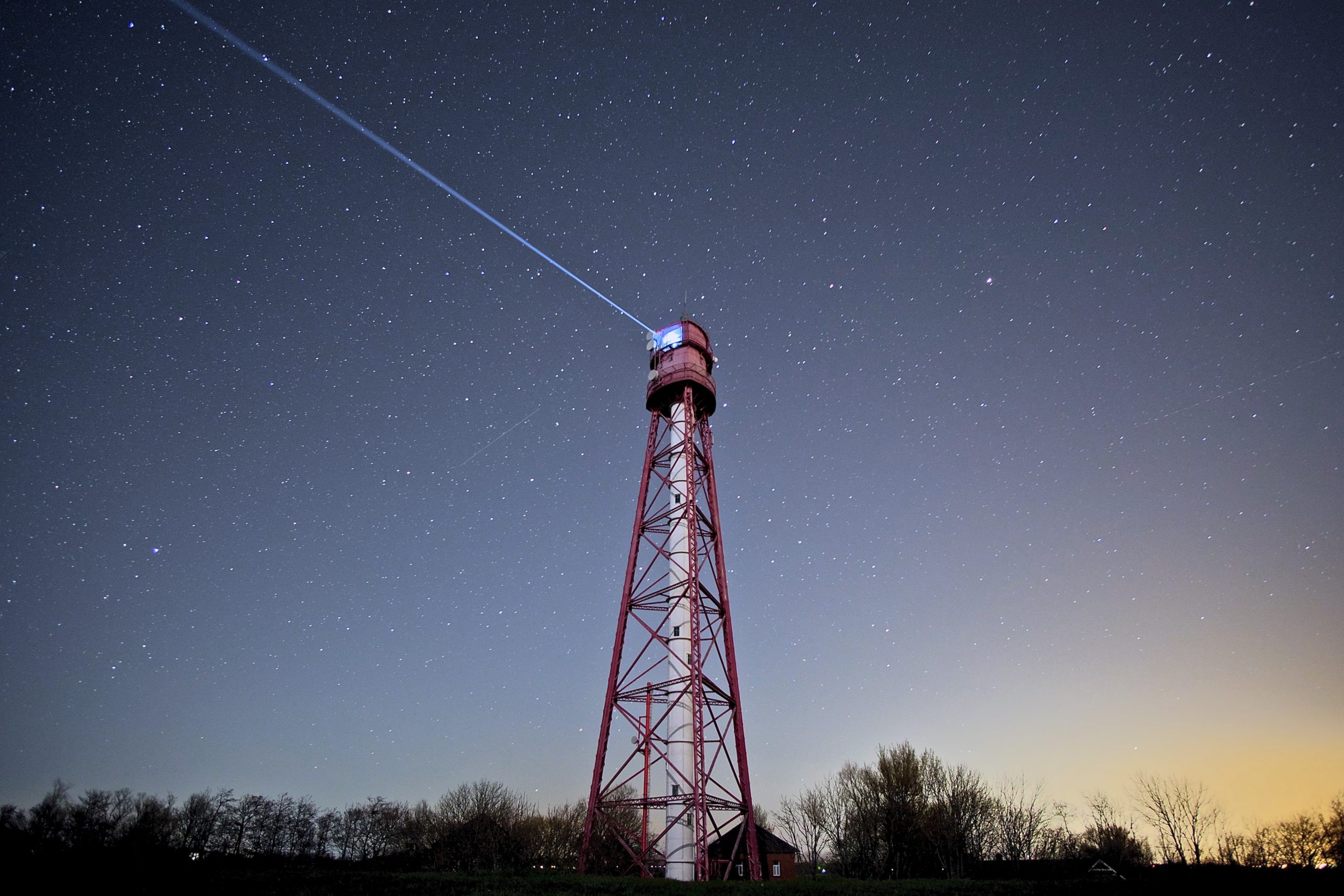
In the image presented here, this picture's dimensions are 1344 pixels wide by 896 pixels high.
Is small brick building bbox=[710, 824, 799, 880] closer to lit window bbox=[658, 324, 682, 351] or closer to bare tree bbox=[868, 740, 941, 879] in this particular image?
bare tree bbox=[868, 740, 941, 879]

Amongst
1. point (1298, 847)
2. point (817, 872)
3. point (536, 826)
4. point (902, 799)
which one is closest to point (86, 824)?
point (536, 826)

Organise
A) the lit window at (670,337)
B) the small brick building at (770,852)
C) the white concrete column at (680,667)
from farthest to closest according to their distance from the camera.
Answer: the small brick building at (770,852) < the lit window at (670,337) < the white concrete column at (680,667)

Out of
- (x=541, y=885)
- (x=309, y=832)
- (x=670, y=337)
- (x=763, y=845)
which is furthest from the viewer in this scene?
(x=309, y=832)

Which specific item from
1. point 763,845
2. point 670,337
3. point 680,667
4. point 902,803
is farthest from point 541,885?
point 902,803

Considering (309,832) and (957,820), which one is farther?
(309,832)

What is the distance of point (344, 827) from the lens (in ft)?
251

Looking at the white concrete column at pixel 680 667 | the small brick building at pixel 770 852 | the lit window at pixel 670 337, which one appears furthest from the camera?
the small brick building at pixel 770 852

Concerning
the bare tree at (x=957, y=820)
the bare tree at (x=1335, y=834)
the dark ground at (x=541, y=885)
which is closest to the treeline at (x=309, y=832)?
the dark ground at (x=541, y=885)

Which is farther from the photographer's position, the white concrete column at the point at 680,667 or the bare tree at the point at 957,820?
the bare tree at the point at 957,820

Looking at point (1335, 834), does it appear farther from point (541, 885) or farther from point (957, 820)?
point (541, 885)

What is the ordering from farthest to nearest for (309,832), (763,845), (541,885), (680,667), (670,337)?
(309,832)
(763,845)
(670,337)
(680,667)
(541,885)

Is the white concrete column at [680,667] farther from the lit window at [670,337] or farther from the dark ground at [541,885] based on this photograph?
the lit window at [670,337]

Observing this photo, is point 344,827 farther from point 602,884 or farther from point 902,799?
point 602,884

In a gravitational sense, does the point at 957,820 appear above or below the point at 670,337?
below
